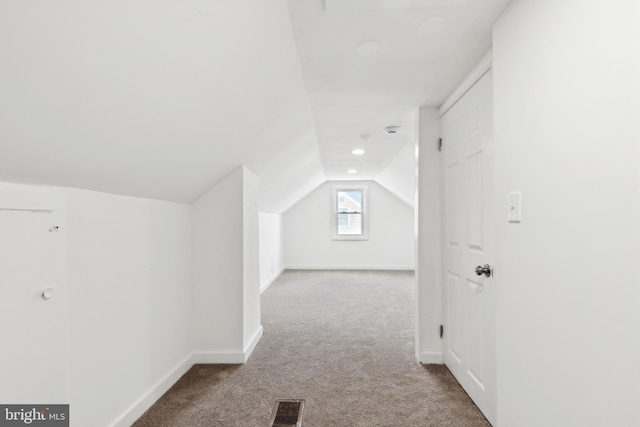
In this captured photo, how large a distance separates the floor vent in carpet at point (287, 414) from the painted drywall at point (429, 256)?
2.01 meters

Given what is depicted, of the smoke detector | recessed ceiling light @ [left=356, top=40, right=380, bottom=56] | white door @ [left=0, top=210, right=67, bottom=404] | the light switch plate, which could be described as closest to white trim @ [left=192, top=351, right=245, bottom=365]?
white door @ [left=0, top=210, right=67, bottom=404]

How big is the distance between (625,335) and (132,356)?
6.87 feet

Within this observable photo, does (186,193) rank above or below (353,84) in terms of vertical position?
below

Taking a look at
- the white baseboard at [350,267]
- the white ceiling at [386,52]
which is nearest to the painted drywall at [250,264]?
the white ceiling at [386,52]

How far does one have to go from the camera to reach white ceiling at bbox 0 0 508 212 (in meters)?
0.91

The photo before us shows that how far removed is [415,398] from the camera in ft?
→ 6.88

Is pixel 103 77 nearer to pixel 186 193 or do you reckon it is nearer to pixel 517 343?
pixel 186 193

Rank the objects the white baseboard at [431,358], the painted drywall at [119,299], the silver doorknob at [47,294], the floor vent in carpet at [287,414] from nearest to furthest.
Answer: the floor vent in carpet at [287,414], the silver doorknob at [47,294], the painted drywall at [119,299], the white baseboard at [431,358]

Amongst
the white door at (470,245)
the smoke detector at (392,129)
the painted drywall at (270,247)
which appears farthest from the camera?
the painted drywall at (270,247)

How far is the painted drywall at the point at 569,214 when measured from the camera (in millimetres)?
867

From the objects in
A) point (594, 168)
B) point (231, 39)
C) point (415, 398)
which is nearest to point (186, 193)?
point (231, 39)

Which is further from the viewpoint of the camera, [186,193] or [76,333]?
[186,193]

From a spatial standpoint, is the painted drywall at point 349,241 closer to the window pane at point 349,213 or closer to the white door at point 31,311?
the window pane at point 349,213

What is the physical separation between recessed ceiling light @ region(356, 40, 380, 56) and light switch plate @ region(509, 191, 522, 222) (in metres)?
0.99
